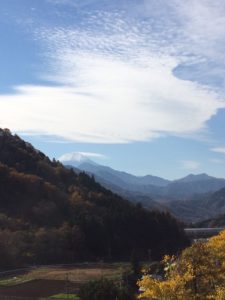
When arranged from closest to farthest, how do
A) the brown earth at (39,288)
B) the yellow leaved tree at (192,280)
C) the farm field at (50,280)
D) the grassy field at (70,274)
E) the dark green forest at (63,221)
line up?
the yellow leaved tree at (192,280) → the brown earth at (39,288) → the farm field at (50,280) → the grassy field at (70,274) → the dark green forest at (63,221)

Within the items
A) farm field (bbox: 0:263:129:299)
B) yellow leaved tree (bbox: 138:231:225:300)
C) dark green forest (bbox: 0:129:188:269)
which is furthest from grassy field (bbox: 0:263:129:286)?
yellow leaved tree (bbox: 138:231:225:300)

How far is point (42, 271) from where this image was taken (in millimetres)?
51375

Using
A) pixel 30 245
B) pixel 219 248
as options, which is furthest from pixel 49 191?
pixel 219 248

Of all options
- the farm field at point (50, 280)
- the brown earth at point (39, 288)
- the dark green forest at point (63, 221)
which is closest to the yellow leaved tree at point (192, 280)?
Answer: the farm field at point (50, 280)

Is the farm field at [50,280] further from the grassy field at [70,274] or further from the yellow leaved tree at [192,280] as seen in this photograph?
the yellow leaved tree at [192,280]

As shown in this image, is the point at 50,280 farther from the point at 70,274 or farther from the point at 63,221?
the point at 63,221

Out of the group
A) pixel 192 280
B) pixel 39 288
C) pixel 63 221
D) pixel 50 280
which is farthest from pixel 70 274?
pixel 192 280

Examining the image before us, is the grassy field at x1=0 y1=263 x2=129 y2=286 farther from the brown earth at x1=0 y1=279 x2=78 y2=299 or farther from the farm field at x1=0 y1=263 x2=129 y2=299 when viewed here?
the brown earth at x1=0 y1=279 x2=78 y2=299

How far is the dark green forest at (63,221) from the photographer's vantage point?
6188cm

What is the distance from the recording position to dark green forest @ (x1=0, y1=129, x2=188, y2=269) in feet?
203

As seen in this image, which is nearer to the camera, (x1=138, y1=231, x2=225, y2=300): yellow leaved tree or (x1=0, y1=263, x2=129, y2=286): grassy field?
(x1=138, y1=231, x2=225, y2=300): yellow leaved tree

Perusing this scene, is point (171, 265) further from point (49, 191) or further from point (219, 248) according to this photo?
point (49, 191)

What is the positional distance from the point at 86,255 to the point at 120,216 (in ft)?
37.8

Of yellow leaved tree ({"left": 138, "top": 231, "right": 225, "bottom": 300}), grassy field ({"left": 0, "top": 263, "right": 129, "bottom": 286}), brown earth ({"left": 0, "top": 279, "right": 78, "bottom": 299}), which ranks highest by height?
yellow leaved tree ({"left": 138, "top": 231, "right": 225, "bottom": 300})
